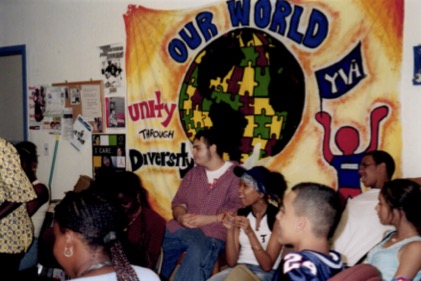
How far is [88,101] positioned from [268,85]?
207cm

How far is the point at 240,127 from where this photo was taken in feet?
13.8

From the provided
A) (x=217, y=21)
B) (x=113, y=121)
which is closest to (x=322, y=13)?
(x=217, y=21)

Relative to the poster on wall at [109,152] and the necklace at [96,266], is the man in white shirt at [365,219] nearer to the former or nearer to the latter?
the necklace at [96,266]

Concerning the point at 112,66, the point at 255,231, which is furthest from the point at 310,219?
the point at 112,66

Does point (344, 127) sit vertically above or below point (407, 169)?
above

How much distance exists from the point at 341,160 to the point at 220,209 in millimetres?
973

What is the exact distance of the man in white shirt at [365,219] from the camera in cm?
313

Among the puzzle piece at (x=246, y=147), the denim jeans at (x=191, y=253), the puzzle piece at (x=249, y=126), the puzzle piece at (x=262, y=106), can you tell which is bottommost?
the denim jeans at (x=191, y=253)

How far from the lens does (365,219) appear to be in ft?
10.5

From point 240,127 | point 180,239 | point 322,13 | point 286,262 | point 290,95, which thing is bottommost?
point 180,239

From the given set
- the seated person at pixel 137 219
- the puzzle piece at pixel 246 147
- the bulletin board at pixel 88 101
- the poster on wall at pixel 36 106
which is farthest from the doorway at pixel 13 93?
the seated person at pixel 137 219

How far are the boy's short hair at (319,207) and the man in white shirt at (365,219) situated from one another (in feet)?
3.95

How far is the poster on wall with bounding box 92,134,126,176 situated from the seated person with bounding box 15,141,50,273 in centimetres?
112

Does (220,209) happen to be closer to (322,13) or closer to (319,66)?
(319,66)
